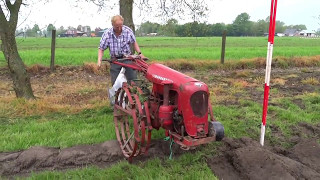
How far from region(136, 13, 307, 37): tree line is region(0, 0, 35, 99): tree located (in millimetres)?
3426

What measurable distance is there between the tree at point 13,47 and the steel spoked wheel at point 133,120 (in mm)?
3154

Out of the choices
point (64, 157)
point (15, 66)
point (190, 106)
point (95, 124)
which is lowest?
point (64, 157)

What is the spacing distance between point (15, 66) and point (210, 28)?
20.0 ft

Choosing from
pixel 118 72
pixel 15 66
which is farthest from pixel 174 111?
pixel 15 66

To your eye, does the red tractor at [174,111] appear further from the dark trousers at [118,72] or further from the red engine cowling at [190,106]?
the dark trousers at [118,72]

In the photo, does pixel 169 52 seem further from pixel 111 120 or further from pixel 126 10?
pixel 111 120

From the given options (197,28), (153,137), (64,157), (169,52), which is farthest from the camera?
(169,52)

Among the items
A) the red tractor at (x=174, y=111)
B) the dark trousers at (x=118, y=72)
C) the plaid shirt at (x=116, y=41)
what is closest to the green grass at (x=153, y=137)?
the red tractor at (x=174, y=111)

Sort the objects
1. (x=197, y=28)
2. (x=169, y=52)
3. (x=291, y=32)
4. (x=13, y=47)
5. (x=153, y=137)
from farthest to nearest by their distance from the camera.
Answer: (x=291, y=32), (x=169, y=52), (x=197, y=28), (x=13, y=47), (x=153, y=137)

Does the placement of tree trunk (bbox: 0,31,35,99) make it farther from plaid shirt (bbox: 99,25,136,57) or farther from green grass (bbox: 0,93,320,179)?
plaid shirt (bbox: 99,25,136,57)

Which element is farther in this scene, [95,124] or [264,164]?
[95,124]

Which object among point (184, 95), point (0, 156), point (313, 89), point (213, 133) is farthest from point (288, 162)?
point (313, 89)

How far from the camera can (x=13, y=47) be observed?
22.4 feet

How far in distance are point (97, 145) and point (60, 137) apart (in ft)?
2.26
